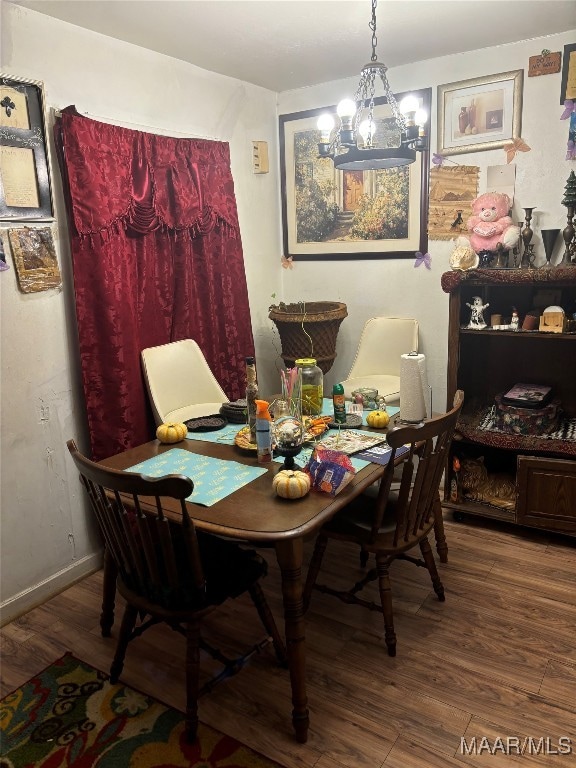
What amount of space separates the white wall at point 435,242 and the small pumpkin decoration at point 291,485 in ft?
6.25

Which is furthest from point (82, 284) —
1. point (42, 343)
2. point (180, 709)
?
point (180, 709)

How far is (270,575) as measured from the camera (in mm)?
2562

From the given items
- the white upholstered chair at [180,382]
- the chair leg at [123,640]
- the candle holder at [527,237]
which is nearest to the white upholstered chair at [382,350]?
the candle holder at [527,237]

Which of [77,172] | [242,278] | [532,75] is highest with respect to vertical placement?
[532,75]

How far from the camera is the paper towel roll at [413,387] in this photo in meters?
2.19

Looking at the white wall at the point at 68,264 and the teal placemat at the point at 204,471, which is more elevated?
the white wall at the point at 68,264

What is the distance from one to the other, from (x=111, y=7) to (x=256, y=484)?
1.99 m

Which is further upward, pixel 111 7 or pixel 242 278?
pixel 111 7

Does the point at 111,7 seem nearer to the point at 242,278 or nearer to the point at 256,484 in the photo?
the point at 242,278

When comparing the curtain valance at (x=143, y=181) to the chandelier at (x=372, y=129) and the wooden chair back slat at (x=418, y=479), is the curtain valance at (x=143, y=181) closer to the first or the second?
the chandelier at (x=372, y=129)

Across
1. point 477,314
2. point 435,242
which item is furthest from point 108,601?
point 435,242

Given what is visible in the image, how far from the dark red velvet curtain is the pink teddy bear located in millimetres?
1333

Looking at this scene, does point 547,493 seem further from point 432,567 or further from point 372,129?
point 372,129

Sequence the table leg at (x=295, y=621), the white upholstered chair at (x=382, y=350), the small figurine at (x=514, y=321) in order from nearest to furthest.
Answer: the table leg at (x=295, y=621), the small figurine at (x=514, y=321), the white upholstered chair at (x=382, y=350)
